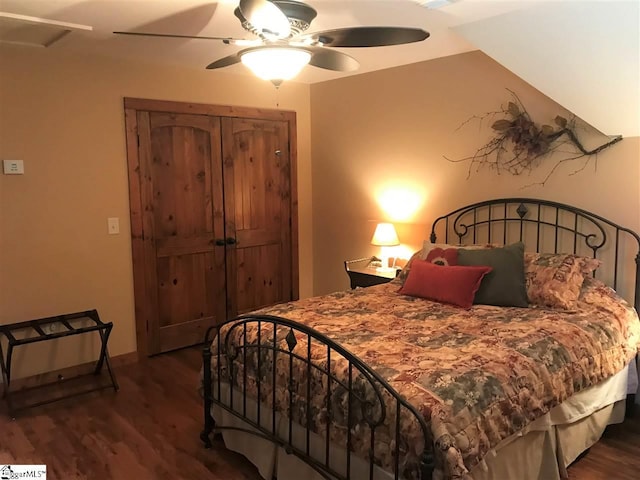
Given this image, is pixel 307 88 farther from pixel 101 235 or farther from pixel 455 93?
pixel 101 235

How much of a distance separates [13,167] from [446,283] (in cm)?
303

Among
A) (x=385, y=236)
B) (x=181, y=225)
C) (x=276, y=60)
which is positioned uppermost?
(x=276, y=60)

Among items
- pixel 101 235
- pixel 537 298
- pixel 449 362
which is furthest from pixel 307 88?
pixel 449 362

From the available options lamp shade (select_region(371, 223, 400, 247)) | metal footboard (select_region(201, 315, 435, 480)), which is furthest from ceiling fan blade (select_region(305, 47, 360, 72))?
lamp shade (select_region(371, 223, 400, 247))

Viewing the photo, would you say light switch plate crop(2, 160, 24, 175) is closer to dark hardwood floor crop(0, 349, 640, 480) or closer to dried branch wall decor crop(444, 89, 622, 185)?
dark hardwood floor crop(0, 349, 640, 480)

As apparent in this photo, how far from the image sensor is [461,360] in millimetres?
2318

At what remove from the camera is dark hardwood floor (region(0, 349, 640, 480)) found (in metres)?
2.74

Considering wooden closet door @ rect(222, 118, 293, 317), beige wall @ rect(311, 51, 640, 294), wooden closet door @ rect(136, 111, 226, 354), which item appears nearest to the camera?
beige wall @ rect(311, 51, 640, 294)

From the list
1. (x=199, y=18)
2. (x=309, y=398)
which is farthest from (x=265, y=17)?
(x=309, y=398)

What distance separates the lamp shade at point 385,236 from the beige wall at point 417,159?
0.16 meters

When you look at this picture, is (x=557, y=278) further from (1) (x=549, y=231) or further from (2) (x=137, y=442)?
(2) (x=137, y=442)

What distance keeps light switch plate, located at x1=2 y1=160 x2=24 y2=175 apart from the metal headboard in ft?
10.1

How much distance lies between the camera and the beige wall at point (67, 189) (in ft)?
12.1

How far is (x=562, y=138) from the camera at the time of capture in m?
3.51
